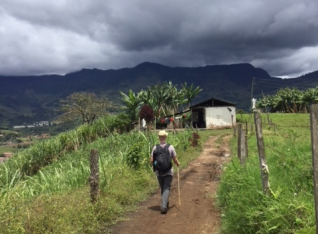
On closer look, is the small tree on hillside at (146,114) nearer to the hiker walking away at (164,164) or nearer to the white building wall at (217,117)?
the white building wall at (217,117)

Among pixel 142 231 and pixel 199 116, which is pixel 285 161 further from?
pixel 199 116

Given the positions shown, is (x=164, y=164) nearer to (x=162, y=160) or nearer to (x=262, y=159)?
(x=162, y=160)

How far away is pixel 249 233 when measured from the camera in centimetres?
→ 466

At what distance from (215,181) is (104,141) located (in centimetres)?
721

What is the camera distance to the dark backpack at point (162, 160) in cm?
683

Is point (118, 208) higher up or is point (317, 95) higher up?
point (317, 95)

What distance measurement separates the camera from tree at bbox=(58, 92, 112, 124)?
45.1 m

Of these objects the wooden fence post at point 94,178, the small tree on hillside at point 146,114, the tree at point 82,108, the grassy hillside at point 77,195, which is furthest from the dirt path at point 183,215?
the tree at point 82,108

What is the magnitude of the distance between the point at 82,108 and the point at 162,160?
41.0 m

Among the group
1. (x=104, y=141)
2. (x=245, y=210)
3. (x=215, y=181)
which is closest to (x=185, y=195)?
(x=215, y=181)

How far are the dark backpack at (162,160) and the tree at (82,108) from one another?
127 feet

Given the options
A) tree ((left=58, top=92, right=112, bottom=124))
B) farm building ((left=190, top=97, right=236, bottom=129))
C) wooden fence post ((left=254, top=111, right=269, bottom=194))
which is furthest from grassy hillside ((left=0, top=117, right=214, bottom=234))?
tree ((left=58, top=92, right=112, bottom=124))

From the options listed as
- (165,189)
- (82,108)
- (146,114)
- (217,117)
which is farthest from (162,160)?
(82,108)

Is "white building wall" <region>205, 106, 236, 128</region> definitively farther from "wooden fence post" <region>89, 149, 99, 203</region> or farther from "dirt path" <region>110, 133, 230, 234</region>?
"wooden fence post" <region>89, 149, 99, 203</region>
